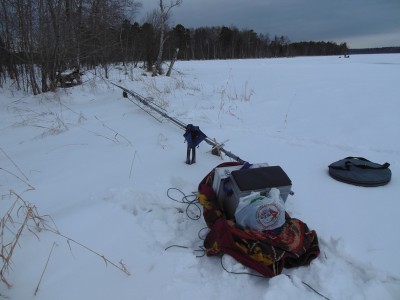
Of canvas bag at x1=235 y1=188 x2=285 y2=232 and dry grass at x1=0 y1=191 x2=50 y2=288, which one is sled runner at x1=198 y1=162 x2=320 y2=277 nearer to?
canvas bag at x1=235 y1=188 x2=285 y2=232

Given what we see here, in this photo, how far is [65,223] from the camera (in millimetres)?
2150

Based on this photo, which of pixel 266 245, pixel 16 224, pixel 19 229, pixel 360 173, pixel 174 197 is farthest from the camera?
pixel 360 173

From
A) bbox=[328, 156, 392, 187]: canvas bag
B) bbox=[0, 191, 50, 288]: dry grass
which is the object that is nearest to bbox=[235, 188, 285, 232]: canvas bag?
bbox=[328, 156, 392, 187]: canvas bag

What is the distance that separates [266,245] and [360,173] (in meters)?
1.55

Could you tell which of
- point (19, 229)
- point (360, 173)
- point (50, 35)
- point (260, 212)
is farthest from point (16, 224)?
point (50, 35)

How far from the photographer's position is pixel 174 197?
2.53m

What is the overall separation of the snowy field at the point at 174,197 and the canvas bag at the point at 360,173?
0.28 ft

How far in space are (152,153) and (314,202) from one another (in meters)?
1.91

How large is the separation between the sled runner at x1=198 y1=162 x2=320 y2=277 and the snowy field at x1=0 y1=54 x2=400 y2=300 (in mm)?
66

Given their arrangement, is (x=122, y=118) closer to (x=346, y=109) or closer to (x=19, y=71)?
(x=346, y=109)

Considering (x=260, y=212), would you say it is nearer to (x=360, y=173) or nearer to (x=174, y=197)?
(x=174, y=197)

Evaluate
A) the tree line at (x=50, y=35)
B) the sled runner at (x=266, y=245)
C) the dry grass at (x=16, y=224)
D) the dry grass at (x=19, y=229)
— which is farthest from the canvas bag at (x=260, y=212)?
the tree line at (x=50, y=35)

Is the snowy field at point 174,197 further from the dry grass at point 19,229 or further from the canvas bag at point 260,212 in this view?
the canvas bag at point 260,212

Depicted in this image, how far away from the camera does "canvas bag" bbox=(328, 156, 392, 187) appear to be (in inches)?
105
